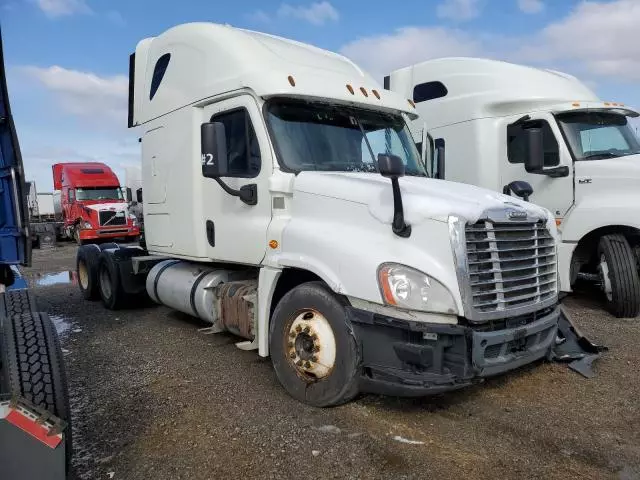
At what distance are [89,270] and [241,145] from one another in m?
4.77

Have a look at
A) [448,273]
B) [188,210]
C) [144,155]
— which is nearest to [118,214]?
[144,155]

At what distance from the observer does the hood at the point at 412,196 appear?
3.71m

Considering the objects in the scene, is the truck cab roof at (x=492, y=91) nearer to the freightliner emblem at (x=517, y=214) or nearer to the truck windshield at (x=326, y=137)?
the truck windshield at (x=326, y=137)

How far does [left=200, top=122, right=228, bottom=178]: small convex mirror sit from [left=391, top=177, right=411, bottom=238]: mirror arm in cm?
163

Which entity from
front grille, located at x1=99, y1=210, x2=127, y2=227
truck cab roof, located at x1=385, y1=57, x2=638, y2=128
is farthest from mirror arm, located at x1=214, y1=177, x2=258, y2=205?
front grille, located at x1=99, y1=210, x2=127, y2=227

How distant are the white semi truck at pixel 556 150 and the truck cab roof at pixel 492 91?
0.02 metres

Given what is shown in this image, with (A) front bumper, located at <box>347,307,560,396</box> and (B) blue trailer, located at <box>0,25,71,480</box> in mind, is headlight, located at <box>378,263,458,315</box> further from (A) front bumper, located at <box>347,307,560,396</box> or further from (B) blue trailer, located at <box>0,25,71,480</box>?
(B) blue trailer, located at <box>0,25,71,480</box>

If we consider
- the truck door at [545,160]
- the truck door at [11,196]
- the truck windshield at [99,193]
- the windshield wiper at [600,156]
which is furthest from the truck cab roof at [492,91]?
the truck windshield at [99,193]

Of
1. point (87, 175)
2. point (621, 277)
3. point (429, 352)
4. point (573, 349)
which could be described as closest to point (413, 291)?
point (429, 352)

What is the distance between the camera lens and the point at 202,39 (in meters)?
5.58

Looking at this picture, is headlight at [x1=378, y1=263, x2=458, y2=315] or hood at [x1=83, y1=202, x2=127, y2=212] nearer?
headlight at [x1=378, y1=263, x2=458, y2=315]

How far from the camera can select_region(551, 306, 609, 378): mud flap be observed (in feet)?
16.0

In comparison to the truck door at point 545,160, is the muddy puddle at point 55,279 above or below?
below

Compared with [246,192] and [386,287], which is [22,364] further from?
[246,192]
